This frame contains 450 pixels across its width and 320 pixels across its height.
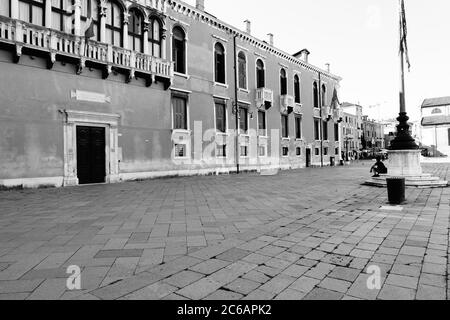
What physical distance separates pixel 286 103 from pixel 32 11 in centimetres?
1959

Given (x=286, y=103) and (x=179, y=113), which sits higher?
(x=286, y=103)

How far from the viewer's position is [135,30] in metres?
15.7

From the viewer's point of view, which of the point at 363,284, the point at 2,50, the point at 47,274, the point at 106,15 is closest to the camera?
the point at 363,284

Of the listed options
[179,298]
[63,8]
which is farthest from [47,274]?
[63,8]

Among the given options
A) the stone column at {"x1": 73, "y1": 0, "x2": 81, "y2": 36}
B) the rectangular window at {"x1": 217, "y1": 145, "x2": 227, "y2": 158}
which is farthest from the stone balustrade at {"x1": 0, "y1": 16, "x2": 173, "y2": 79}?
the rectangular window at {"x1": 217, "y1": 145, "x2": 227, "y2": 158}

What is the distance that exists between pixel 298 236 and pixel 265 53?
2300cm

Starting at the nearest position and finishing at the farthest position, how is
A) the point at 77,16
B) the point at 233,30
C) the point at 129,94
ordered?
the point at 77,16 → the point at 129,94 → the point at 233,30

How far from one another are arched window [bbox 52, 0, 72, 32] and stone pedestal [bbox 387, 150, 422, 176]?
15.5 metres

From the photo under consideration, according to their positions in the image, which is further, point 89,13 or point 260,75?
point 260,75

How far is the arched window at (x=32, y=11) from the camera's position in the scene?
38.9 ft

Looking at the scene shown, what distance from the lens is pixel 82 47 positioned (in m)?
12.9

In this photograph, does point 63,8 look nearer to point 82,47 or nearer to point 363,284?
point 82,47

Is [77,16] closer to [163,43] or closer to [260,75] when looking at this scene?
[163,43]

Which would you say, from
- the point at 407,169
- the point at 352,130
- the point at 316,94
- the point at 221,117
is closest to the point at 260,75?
the point at 221,117
